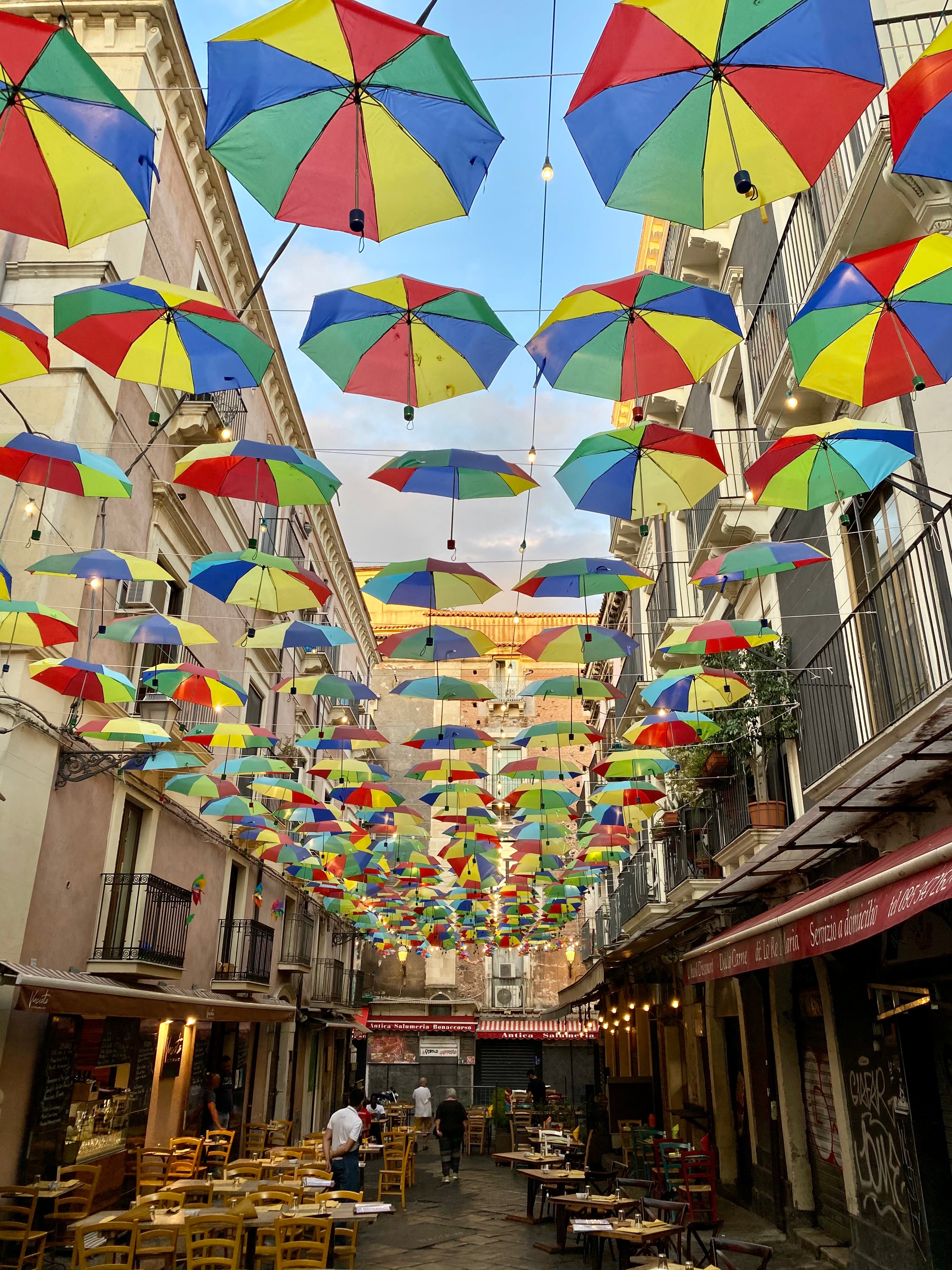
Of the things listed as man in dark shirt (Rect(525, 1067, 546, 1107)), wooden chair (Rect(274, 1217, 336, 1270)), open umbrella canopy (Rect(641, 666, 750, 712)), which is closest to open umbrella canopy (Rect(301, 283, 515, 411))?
open umbrella canopy (Rect(641, 666, 750, 712))

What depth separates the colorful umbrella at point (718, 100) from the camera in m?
4.48

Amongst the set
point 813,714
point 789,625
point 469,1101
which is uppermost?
point 789,625

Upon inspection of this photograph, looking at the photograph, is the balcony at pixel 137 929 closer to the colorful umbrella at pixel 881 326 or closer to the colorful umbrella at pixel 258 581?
the colorful umbrella at pixel 258 581

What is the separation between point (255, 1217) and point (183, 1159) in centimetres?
601

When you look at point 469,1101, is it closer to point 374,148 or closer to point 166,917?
point 166,917

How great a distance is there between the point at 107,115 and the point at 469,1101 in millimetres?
38914

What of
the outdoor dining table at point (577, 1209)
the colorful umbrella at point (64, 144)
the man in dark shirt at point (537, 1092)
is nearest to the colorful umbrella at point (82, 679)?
the colorful umbrella at point (64, 144)

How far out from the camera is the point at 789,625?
1233 cm

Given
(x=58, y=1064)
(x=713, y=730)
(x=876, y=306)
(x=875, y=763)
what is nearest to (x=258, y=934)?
(x=58, y=1064)

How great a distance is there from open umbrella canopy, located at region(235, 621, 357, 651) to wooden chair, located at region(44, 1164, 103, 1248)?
19.3ft

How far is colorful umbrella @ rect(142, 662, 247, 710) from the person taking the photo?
1141cm

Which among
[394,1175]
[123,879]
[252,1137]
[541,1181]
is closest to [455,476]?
[123,879]

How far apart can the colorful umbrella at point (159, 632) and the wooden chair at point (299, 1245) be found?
5.60 m

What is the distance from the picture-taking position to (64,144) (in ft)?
16.2
